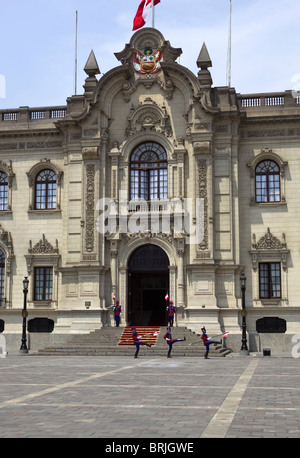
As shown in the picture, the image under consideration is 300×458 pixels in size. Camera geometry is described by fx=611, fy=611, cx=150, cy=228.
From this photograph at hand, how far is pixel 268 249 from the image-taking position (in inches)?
1433

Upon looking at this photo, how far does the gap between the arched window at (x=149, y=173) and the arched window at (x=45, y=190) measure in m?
5.30

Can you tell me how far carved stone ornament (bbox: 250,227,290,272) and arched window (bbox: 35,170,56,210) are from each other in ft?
43.2

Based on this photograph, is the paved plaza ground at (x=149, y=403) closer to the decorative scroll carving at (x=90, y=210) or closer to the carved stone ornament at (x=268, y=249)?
the carved stone ornament at (x=268, y=249)

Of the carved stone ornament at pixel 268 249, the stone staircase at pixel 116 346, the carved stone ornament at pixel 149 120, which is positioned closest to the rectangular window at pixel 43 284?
the stone staircase at pixel 116 346

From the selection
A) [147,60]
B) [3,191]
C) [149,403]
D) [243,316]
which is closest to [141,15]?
[147,60]

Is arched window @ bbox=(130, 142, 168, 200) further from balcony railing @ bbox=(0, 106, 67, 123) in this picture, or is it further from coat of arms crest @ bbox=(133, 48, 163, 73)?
balcony railing @ bbox=(0, 106, 67, 123)

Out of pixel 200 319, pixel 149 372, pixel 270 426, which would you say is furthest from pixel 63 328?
pixel 270 426

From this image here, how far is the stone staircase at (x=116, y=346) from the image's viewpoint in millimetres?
31281

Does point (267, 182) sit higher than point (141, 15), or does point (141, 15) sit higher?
point (141, 15)

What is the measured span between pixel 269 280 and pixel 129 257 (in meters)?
8.58

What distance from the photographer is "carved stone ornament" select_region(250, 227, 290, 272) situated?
119ft

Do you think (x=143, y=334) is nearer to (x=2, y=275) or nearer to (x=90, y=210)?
(x=90, y=210)
